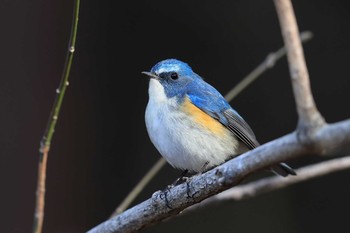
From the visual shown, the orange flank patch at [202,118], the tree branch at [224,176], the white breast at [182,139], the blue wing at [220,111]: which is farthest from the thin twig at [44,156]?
the blue wing at [220,111]

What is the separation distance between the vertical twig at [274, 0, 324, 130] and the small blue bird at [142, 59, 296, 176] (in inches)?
60.7

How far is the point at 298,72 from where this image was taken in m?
1.87

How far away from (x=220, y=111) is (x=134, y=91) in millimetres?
1865

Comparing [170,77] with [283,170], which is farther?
[170,77]

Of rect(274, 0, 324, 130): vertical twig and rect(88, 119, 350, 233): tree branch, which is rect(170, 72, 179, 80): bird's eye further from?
rect(274, 0, 324, 130): vertical twig

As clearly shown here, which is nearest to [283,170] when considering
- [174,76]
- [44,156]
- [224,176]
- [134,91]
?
[174,76]

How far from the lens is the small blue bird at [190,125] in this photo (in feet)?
11.5

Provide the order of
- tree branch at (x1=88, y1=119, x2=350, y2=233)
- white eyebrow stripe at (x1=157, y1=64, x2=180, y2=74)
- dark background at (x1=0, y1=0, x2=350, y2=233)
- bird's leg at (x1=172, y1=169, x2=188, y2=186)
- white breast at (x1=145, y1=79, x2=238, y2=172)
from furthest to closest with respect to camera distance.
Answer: dark background at (x1=0, y1=0, x2=350, y2=233), white eyebrow stripe at (x1=157, y1=64, x2=180, y2=74), white breast at (x1=145, y1=79, x2=238, y2=172), bird's leg at (x1=172, y1=169, x2=188, y2=186), tree branch at (x1=88, y1=119, x2=350, y2=233)

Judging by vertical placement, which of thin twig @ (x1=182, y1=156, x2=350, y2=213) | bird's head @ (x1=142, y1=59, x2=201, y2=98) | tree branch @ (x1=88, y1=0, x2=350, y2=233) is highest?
bird's head @ (x1=142, y1=59, x2=201, y2=98)

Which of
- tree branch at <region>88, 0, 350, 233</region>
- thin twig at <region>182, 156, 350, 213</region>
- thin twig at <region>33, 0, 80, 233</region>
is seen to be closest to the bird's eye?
thin twig at <region>182, 156, 350, 213</region>

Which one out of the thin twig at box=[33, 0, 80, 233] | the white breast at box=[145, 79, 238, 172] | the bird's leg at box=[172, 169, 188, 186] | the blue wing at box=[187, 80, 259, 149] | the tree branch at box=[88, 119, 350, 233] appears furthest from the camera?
the blue wing at box=[187, 80, 259, 149]

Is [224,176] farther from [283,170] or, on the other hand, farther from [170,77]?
[170,77]

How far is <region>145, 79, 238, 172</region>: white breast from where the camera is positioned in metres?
3.49

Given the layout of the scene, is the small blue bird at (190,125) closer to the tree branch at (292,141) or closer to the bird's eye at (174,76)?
the bird's eye at (174,76)
